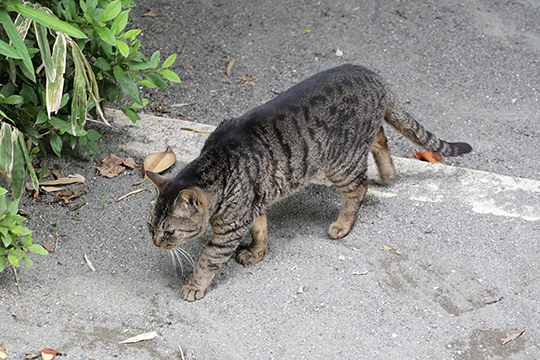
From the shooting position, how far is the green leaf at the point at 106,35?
4.64 metres

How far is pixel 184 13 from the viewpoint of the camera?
7949 millimetres

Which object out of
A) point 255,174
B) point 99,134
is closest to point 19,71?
point 99,134

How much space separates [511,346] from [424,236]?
1.00m

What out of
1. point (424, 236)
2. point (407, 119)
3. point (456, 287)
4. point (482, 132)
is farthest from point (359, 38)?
point (456, 287)

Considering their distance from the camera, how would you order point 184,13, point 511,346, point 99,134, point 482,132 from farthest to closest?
point 184,13
point 482,132
point 99,134
point 511,346

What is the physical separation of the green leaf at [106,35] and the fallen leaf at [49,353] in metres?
1.73

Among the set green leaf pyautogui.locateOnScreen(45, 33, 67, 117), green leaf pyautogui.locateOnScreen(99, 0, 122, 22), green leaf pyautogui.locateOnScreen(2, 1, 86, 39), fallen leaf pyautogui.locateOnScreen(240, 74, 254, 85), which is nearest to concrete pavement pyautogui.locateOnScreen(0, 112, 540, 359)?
green leaf pyautogui.locateOnScreen(45, 33, 67, 117)

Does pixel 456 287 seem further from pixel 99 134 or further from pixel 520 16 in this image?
pixel 520 16

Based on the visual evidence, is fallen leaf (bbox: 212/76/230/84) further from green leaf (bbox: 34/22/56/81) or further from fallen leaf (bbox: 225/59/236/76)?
green leaf (bbox: 34/22/56/81)

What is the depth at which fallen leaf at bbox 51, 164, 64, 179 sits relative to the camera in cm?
549

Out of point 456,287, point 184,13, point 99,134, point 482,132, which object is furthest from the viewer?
point 184,13

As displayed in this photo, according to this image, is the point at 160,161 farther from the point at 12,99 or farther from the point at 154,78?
the point at 12,99

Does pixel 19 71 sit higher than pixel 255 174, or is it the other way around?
pixel 19 71

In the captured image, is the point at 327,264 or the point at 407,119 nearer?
the point at 327,264
